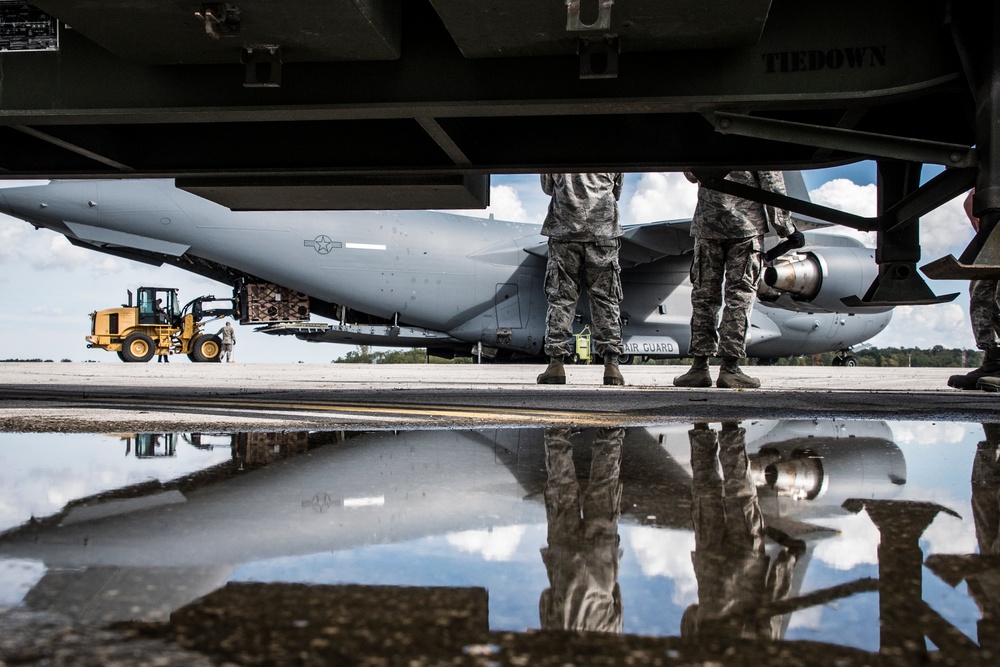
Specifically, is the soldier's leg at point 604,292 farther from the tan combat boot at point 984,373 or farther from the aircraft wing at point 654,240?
the aircraft wing at point 654,240

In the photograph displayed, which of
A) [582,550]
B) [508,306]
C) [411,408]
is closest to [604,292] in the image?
[411,408]

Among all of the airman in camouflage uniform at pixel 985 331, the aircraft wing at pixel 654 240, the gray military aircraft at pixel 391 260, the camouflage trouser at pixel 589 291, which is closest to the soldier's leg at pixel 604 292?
the camouflage trouser at pixel 589 291

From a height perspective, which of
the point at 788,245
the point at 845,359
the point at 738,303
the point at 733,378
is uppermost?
the point at 788,245

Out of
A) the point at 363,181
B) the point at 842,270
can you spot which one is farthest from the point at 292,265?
the point at 363,181

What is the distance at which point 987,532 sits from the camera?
799 mm

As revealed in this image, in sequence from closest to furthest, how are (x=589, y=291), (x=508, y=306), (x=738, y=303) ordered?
1. (x=738, y=303)
2. (x=589, y=291)
3. (x=508, y=306)

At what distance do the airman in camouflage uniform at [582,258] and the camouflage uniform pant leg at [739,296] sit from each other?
0.63 m

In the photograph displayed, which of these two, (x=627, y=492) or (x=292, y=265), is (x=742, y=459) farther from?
(x=292, y=265)

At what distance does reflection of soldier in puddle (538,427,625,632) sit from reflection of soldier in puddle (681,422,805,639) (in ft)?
0.21

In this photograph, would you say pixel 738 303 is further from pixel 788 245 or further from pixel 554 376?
pixel 554 376

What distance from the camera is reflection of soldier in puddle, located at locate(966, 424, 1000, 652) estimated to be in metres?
0.52

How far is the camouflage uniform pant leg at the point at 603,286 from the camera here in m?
4.44

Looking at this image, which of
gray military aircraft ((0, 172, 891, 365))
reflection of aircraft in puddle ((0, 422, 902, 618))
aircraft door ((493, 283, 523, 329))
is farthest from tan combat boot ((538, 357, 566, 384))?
aircraft door ((493, 283, 523, 329))

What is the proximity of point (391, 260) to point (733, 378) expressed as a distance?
7.28 meters
